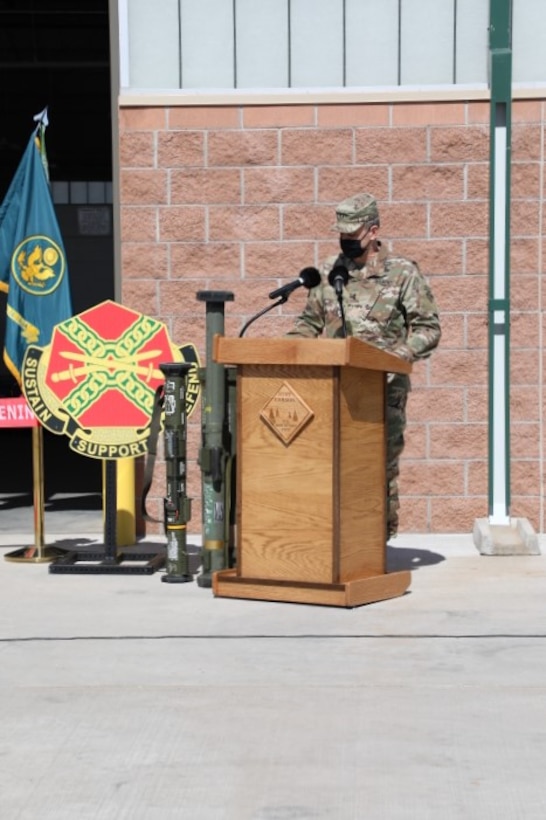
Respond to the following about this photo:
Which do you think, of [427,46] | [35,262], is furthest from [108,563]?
[427,46]

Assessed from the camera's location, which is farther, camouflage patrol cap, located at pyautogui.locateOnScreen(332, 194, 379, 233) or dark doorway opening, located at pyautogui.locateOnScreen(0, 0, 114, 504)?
dark doorway opening, located at pyautogui.locateOnScreen(0, 0, 114, 504)

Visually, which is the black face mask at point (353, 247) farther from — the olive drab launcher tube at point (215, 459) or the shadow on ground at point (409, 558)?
the shadow on ground at point (409, 558)

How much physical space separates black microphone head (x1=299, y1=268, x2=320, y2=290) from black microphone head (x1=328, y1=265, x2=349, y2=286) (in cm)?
7

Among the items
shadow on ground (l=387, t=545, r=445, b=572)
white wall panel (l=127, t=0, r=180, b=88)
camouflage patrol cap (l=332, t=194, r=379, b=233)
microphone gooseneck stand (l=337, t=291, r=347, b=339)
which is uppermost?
white wall panel (l=127, t=0, r=180, b=88)

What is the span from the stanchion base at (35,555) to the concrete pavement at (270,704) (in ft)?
2.73

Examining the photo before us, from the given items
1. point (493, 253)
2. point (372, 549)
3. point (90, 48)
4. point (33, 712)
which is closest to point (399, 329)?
point (372, 549)

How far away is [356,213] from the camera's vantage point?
7941 millimetres

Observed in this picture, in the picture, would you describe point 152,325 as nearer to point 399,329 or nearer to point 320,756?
point 399,329

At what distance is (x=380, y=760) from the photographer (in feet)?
15.7

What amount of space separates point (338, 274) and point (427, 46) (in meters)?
2.94

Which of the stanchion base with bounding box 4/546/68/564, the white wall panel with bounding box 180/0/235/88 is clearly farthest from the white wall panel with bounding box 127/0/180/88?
the stanchion base with bounding box 4/546/68/564

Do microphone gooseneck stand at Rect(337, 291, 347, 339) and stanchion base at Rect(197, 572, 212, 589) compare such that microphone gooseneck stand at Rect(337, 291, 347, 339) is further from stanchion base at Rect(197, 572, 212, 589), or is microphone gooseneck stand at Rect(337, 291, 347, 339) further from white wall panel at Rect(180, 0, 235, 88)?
white wall panel at Rect(180, 0, 235, 88)

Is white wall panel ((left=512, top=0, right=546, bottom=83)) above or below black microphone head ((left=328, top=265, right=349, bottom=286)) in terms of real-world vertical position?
above

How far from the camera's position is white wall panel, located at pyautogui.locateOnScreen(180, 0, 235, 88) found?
395 inches
